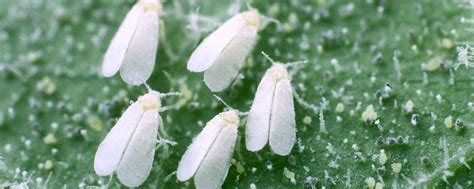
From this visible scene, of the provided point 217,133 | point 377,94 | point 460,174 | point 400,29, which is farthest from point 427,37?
point 217,133

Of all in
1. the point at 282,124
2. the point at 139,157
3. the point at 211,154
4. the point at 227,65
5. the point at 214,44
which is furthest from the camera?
the point at 214,44

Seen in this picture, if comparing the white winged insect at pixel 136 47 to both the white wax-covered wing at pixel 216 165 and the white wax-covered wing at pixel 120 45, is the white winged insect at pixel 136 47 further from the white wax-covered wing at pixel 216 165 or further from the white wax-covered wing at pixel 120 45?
the white wax-covered wing at pixel 216 165

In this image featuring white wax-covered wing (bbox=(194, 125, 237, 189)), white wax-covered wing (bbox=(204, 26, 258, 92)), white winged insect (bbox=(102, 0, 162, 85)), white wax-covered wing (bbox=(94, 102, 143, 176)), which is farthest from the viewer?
white winged insect (bbox=(102, 0, 162, 85))

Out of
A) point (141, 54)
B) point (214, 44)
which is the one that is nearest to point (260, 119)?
point (214, 44)

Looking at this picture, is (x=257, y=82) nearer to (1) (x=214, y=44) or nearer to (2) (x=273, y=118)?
(1) (x=214, y=44)

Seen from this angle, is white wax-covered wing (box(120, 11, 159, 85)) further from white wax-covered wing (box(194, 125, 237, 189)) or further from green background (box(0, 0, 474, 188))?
white wax-covered wing (box(194, 125, 237, 189))

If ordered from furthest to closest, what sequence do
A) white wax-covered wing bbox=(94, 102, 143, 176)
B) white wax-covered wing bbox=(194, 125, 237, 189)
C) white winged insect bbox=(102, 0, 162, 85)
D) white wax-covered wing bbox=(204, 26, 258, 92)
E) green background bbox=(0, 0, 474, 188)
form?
white winged insect bbox=(102, 0, 162, 85) < white wax-covered wing bbox=(204, 26, 258, 92) < green background bbox=(0, 0, 474, 188) < white wax-covered wing bbox=(94, 102, 143, 176) < white wax-covered wing bbox=(194, 125, 237, 189)

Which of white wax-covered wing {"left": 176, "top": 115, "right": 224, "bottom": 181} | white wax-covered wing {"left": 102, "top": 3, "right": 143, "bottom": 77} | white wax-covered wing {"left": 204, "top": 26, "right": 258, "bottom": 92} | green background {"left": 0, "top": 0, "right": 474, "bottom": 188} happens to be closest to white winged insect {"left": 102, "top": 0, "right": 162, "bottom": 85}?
white wax-covered wing {"left": 102, "top": 3, "right": 143, "bottom": 77}
